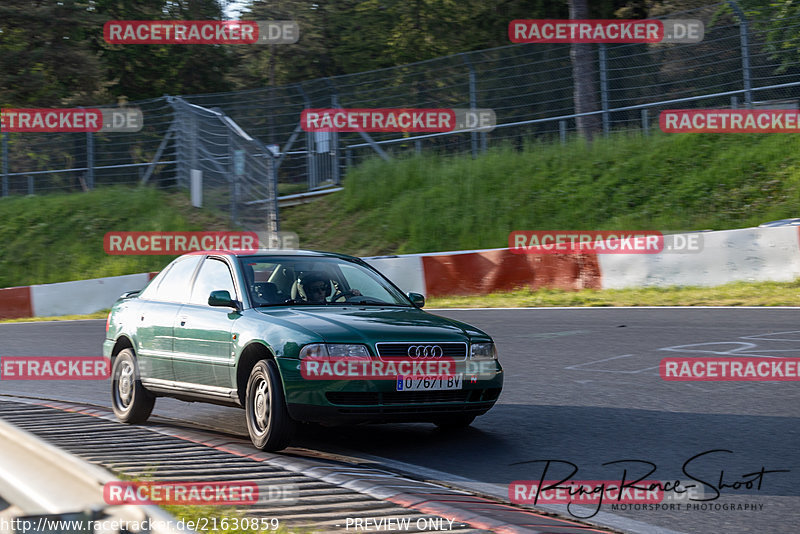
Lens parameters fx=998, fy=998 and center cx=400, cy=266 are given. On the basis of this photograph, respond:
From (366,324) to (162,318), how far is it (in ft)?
7.14

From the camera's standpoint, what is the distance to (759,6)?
2309 cm

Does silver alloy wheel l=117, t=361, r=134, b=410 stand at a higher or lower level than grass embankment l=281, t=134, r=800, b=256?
lower

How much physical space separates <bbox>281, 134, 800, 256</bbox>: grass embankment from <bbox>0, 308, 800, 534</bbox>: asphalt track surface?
268 inches

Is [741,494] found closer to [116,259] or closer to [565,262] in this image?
[565,262]

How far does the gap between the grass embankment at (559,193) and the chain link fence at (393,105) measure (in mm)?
738

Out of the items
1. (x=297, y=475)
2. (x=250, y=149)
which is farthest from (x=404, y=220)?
(x=297, y=475)

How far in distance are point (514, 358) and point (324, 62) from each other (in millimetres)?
32632

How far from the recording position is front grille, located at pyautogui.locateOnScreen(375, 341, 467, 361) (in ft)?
22.0
